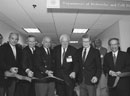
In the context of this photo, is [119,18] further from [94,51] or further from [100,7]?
[94,51]

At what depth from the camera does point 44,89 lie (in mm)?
2682

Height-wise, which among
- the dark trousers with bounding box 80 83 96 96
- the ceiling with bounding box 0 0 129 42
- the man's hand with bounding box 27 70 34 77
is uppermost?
the ceiling with bounding box 0 0 129 42

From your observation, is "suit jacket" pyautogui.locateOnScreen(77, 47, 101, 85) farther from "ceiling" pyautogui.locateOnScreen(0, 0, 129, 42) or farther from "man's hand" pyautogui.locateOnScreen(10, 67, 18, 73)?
"ceiling" pyautogui.locateOnScreen(0, 0, 129, 42)

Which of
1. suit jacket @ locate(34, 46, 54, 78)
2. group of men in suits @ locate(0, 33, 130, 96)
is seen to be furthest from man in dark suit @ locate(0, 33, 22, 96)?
suit jacket @ locate(34, 46, 54, 78)

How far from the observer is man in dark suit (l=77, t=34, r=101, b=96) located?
2.60 m

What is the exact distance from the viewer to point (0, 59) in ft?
8.53

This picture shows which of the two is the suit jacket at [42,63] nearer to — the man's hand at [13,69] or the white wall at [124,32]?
the man's hand at [13,69]

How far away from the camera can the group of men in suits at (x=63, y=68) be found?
8.59ft

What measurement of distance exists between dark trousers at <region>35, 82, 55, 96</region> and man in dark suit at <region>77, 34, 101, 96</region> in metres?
0.51

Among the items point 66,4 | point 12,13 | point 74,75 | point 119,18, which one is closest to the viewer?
point 74,75

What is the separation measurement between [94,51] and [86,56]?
0.16 meters

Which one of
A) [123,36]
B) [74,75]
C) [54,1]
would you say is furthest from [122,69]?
[123,36]

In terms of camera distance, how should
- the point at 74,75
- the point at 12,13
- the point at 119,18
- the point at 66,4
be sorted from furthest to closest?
1. the point at 119,18
2. the point at 12,13
3. the point at 66,4
4. the point at 74,75

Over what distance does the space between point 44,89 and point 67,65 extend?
0.56 meters
